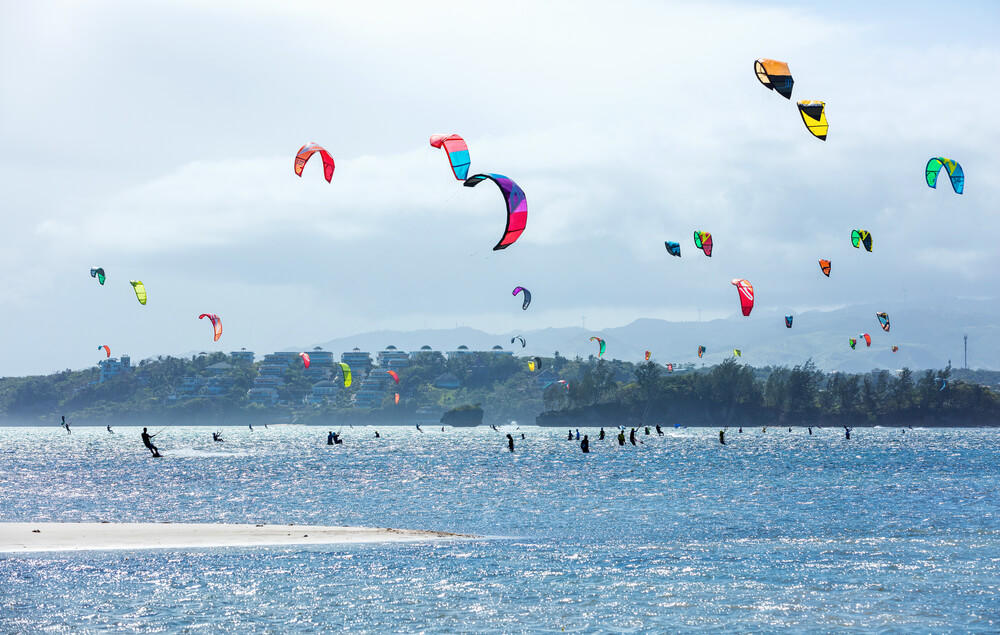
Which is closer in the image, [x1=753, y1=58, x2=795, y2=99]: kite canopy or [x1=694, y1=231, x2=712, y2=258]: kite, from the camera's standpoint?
[x1=753, y1=58, x2=795, y2=99]: kite canopy

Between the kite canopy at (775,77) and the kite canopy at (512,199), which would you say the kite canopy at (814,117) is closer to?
the kite canopy at (775,77)

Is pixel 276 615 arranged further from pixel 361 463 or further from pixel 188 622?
pixel 361 463

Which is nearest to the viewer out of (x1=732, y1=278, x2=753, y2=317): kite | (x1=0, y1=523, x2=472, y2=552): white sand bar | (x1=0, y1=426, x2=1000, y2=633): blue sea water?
(x1=0, y1=426, x2=1000, y2=633): blue sea water

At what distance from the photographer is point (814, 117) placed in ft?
123

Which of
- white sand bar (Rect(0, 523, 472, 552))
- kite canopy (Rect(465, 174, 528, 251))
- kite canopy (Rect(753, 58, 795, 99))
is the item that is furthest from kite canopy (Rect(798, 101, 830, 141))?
white sand bar (Rect(0, 523, 472, 552))

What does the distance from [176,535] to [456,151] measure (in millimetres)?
15370

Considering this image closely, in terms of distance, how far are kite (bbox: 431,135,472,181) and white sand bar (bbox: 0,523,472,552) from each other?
11889 millimetres

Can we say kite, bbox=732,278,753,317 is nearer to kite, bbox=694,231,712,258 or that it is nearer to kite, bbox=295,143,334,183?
kite, bbox=694,231,712,258

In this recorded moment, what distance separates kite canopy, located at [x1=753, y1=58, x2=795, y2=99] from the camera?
35.1 m

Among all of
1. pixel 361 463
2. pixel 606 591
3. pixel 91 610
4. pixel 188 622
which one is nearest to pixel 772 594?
pixel 606 591

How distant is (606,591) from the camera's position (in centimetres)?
2291

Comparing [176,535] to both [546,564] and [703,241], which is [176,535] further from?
[703,241]

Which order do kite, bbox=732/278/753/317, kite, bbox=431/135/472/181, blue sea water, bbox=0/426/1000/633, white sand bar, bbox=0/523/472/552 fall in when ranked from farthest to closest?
kite, bbox=732/278/753/317
kite, bbox=431/135/472/181
white sand bar, bbox=0/523/472/552
blue sea water, bbox=0/426/1000/633

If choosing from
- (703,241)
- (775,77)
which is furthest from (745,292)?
(775,77)
